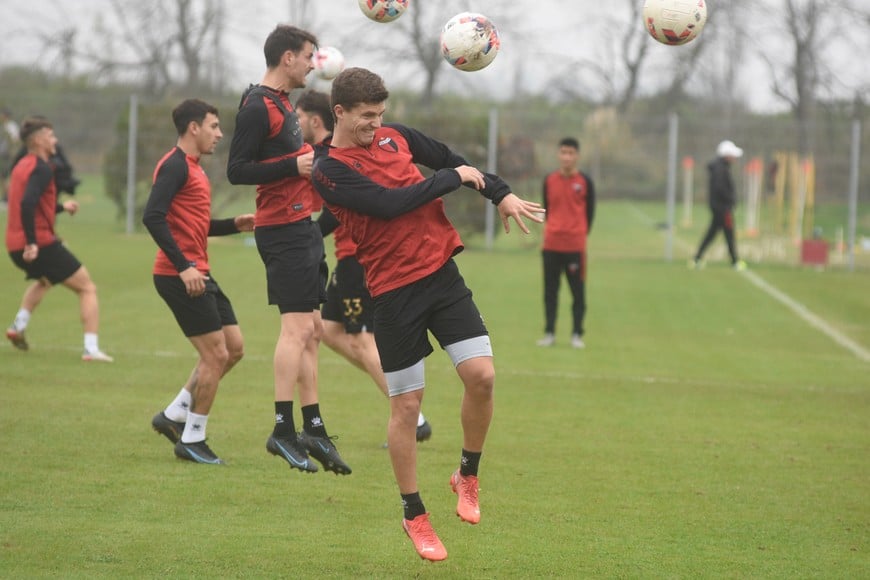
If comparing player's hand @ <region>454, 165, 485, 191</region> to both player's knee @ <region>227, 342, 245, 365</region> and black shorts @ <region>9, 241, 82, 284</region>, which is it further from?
black shorts @ <region>9, 241, 82, 284</region>

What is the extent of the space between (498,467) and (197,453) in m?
1.87

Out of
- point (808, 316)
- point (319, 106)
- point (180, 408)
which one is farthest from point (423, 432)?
point (808, 316)

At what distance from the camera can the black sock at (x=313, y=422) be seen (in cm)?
691

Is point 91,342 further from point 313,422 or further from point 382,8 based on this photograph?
point 382,8

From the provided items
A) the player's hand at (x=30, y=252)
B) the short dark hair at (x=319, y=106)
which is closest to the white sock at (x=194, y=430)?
the short dark hair at (x=319, y=106)

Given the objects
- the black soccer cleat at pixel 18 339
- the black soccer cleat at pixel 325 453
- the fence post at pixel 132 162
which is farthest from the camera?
the fence post at pixel 132 162

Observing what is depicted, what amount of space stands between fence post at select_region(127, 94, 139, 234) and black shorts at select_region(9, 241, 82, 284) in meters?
16.2

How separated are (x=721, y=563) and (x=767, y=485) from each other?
180 centimetres

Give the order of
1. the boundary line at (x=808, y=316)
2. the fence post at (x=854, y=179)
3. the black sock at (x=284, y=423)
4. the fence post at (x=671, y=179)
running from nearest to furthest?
the black sock at (x=284, y=423), the boundary line at (x=808, y=316), the fence post at (x=854, y=179), the fence post at (x=671, y=179)

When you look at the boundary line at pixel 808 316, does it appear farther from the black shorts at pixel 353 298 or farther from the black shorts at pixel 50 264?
the black shorts at pixel 50 264

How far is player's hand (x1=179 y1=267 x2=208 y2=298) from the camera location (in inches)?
283

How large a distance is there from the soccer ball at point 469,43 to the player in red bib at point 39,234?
19.1ft

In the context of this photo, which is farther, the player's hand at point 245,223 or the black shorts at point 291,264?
the player's hand at point 245,223

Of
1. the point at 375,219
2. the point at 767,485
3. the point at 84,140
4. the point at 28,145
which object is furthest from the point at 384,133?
the point at 84,140
